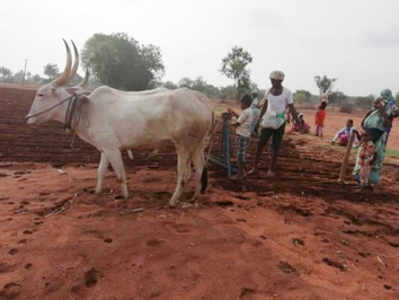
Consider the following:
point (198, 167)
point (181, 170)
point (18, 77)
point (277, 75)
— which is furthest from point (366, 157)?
point (18, 77)

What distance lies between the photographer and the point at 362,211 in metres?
4.11

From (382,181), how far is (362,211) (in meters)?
2.22

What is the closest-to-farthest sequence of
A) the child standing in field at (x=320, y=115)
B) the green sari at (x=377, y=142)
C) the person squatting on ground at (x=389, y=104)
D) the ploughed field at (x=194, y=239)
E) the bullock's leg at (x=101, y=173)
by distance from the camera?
the ploughed field at (x=194, y=239)
the bullock's leg at (x=101, y=173)
the person squatting on ground at (x=389, y=104)
the green sari at (x=377, y=142)
the child standing in field at (x=320, y=115)

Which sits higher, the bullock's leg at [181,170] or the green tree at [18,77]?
the green tree at [18,77]

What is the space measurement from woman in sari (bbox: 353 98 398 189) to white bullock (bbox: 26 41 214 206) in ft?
9.10

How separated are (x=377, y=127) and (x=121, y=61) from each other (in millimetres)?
35967

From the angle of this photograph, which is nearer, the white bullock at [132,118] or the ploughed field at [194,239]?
the ploughed field at [194,239]

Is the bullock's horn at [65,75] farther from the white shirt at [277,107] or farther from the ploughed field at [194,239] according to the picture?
the white shirt at [277,107]

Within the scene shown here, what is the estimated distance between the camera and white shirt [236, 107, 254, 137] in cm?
491

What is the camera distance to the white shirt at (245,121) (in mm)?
4910

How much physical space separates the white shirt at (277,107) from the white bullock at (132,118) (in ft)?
4.87

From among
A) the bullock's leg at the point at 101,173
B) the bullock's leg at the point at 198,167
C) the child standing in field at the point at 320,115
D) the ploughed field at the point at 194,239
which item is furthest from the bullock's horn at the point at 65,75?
the child standing in field at the point at 320,115

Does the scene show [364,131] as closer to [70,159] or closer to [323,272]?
[323,272]

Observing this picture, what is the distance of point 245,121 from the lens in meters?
4.97
